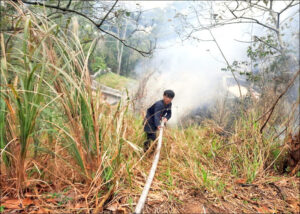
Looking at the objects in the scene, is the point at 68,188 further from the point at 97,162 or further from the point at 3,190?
the point at 3,190

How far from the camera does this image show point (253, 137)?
10.6 feet

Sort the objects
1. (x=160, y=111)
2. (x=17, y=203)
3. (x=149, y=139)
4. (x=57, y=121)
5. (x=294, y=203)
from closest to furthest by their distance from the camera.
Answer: (x=17, y=203) → (x=57, y=121) → (x=294, y=203) → (x=160, y=111) → (x=149, y=139)

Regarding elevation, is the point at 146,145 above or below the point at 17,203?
below

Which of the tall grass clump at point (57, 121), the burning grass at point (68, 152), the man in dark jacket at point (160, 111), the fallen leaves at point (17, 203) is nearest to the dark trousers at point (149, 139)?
the man in dark jacket at point (160, 111)

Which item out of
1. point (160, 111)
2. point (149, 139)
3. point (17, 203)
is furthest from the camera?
point (149, 139)

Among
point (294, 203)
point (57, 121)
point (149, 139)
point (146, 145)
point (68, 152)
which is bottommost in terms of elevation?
point (146, 145)

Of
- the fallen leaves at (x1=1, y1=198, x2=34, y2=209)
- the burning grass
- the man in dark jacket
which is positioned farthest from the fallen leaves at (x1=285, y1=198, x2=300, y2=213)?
the fallen leaves at (x1=1, y1=198, x2=34, y2=209)

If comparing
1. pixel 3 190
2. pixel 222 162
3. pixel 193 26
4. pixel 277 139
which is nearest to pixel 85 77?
pixel 3 190

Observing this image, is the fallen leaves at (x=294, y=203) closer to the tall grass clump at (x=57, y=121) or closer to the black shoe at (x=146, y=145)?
the tall grass clump at (x=57, y=121)

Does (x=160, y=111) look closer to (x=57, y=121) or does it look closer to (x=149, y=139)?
(x=149, y=139)

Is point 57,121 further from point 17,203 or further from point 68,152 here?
point 17,203

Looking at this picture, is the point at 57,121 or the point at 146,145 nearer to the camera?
the point at 57,121

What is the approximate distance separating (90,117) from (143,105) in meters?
5.40

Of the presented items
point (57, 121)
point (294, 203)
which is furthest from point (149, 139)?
point (57, 121)
